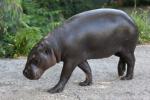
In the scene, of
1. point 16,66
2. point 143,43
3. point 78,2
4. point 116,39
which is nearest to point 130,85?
point 116,39

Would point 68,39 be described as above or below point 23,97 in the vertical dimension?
above

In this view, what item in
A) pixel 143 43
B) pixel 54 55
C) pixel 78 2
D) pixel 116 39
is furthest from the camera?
pixel 78 2

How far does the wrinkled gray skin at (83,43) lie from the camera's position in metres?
5.73

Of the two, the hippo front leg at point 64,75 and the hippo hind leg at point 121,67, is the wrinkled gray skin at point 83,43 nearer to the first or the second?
the hippo front leg at point 64,75

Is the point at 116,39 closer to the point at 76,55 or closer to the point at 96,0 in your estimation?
the point at 76,55

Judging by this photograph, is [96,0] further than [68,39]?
Yes

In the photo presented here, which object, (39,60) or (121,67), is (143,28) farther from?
(39,60)

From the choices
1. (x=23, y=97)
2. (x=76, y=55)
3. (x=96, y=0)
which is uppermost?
(x=76, y=55)

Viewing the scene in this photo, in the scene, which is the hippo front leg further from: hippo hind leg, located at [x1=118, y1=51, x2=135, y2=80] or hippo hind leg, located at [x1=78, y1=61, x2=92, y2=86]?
hippo hind leg, located at [x1=118, y1=51, x2=135, y2=80]

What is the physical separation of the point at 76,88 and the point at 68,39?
0.74 meters

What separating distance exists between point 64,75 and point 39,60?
1.38ft

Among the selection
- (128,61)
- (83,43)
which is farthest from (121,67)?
(83,43)

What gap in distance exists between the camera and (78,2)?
45.8 feet

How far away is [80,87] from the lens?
6.27 m
